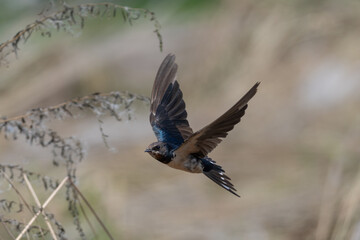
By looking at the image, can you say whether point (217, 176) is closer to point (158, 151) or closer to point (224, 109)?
point (158, 151)

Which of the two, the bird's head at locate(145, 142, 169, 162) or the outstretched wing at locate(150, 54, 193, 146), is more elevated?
the outstretched wing at locate(150, 54, 193, 146)

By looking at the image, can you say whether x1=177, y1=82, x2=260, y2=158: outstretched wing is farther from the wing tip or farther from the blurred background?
the blurred background

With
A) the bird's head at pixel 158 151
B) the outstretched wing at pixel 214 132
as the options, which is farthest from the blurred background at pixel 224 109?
the outstretched wing at pixel 214 132

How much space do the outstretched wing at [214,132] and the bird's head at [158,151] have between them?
62 mm

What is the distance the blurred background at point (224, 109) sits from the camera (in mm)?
4039

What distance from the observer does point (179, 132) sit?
2357mm

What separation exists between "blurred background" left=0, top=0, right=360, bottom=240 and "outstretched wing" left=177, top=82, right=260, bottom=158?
98 centimetres

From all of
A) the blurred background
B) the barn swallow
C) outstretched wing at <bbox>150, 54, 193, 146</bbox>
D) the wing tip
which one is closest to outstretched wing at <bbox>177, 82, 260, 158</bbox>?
the barn swallow

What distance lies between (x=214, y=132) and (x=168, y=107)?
516 mm

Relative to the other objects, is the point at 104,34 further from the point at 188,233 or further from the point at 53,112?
the point at 53,112

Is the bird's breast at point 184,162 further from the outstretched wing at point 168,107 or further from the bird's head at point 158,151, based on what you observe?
the outstretched wing at point 168,107

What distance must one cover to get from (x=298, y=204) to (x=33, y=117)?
95.3 inches

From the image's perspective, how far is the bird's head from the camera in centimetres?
207

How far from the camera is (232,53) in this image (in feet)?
19.9
